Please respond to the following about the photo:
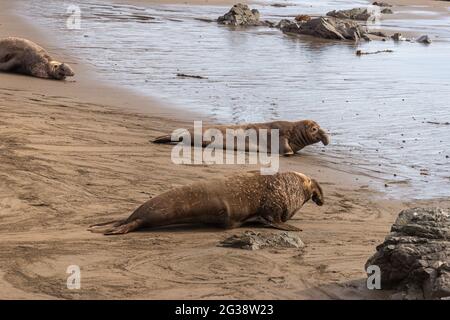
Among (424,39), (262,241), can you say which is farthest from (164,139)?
(424,39)

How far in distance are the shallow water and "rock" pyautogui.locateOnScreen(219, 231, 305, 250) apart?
2577 millimetres

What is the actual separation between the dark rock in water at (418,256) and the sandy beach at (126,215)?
179mm

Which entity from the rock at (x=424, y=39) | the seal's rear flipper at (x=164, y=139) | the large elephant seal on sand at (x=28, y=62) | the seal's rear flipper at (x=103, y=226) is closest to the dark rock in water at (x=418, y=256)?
the seal's rear flipper at (x=103, y=226)

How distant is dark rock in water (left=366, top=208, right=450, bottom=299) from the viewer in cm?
488

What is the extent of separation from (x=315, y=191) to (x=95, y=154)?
250 centimetres

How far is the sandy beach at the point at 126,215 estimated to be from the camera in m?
5.35

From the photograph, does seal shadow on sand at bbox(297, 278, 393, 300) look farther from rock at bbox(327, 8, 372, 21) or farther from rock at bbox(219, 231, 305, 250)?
rock at bbox(327, 8, 372, 21)

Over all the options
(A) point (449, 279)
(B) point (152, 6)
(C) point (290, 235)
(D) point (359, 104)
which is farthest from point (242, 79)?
(B) point (152, 6)

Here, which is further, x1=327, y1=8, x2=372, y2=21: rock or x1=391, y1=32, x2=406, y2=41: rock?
x1=327, y1=8, x2=372, y2=21: rock

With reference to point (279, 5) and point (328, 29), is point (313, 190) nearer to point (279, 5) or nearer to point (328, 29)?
point (328, 29)

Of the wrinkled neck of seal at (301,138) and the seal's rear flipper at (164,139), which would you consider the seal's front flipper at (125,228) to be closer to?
the seal's rear flipper at (164,139)

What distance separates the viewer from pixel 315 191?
7758 mm

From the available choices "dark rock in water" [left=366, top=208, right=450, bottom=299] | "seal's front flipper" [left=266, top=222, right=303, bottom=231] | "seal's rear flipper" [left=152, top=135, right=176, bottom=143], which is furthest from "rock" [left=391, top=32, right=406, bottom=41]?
"dark rock in water" [left=366, top=208, right=450, bottom=299]

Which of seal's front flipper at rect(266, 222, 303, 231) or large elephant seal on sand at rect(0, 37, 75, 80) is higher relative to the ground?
large elephant seal on sand at rect(0, 37, 75, 80)
